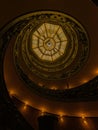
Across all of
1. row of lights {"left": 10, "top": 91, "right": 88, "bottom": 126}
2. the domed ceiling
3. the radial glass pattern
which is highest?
the radial glass pattern

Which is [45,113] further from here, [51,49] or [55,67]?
[51,49]

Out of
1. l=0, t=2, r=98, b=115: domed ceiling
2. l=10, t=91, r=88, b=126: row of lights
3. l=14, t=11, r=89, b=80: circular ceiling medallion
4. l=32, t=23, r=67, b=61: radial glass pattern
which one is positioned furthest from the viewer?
l=32, t=23, r=67, b=61: radial glass pattern

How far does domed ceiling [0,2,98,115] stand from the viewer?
8.85 metres

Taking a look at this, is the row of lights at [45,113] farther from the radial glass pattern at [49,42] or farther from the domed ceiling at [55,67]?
the radial glass pattern at [49,42]

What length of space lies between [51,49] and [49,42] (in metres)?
0.43

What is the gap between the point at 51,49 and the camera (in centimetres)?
1338

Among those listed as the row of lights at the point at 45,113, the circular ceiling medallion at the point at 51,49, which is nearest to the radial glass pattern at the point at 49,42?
the circular ceiling medallion at the point at 51,49

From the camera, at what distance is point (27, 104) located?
31.9 ft

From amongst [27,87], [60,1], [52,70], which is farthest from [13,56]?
[60,1]

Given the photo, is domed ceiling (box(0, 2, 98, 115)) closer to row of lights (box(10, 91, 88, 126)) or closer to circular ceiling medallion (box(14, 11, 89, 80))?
circular ceiling medallion (box(14, 11, 89, 80))

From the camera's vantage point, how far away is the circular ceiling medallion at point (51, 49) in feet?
33.3

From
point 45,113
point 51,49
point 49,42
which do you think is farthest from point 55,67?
point 45,113

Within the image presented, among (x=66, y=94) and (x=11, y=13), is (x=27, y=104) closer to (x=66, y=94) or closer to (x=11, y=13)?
(x=66, y=94)

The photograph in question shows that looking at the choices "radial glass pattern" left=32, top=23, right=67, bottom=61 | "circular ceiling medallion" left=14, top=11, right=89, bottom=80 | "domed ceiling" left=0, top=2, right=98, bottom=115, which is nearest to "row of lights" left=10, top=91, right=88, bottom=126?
"domed ceiling" left=0, top=2, right=98, bottom=115
